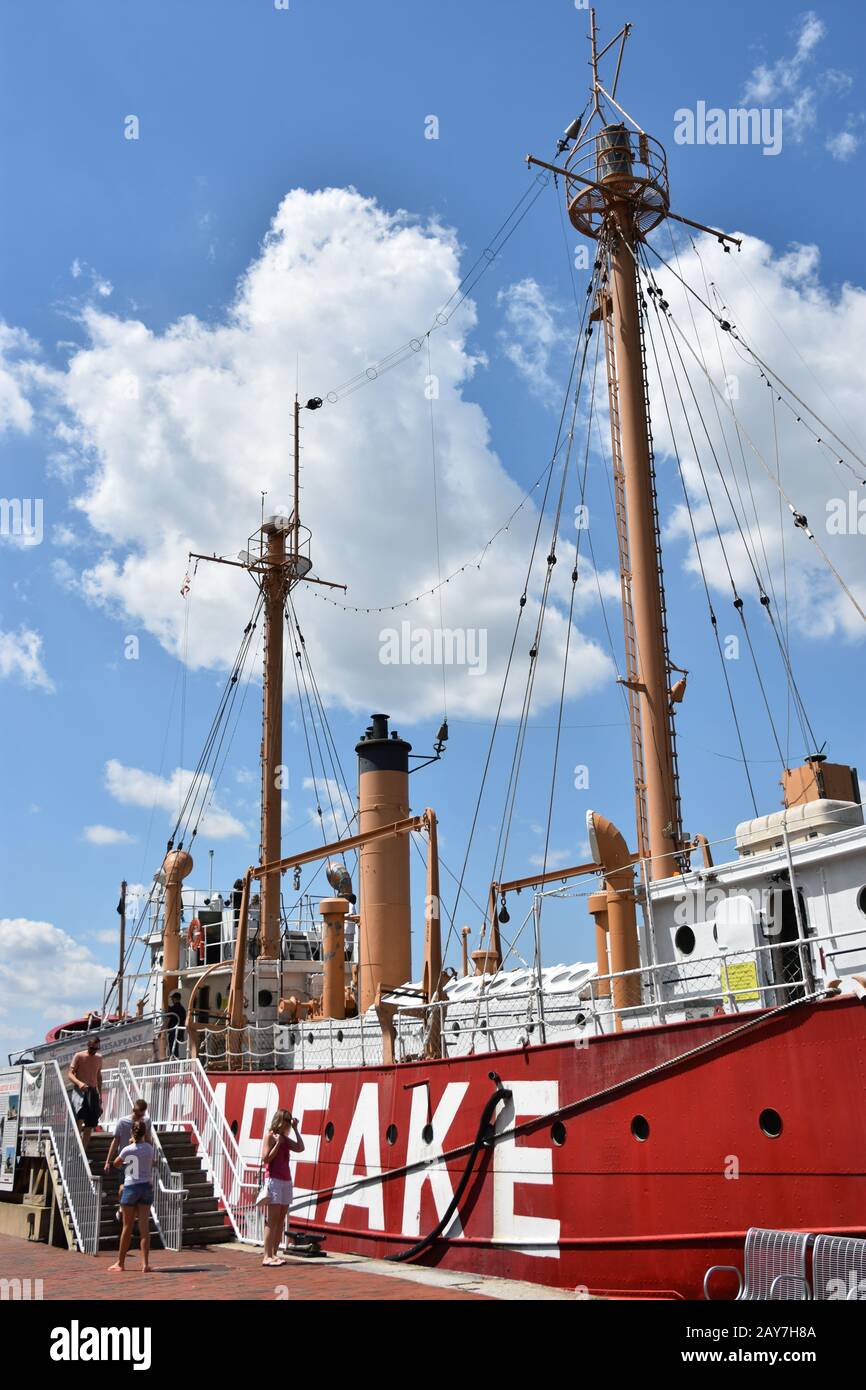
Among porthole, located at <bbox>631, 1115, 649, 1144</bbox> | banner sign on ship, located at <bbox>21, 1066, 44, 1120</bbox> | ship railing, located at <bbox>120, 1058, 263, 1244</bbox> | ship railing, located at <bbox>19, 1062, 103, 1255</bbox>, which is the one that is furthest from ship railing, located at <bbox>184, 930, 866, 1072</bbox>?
ship railing, located at <bbox>19, 1062, 103, 1255</bbox>

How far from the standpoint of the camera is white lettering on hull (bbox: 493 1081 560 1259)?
1186cm

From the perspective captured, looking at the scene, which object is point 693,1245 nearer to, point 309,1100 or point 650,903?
point 650,903

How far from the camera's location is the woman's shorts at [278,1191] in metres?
12.3

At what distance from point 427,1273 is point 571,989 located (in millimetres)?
4685

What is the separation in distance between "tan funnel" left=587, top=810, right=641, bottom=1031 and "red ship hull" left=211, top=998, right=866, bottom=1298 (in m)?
0.97

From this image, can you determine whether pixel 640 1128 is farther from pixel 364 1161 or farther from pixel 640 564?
pixel 640 564

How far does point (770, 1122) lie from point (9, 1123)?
15582 mm

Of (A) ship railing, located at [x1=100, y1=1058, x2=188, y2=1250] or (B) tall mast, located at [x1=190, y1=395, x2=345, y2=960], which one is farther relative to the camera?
(B) tall mast, located at [x1=190, y1=395, x2=345, y2=960]

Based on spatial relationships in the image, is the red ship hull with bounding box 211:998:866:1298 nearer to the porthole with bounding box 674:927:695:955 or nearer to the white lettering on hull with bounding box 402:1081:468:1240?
the white lettering on hull with bounding box 402:1081:468:1240

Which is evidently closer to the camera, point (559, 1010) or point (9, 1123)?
point (559, 1010)

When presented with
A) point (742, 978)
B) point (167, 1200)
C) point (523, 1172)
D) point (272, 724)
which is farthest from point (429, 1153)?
point (272, 724)

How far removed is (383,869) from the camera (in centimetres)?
2131

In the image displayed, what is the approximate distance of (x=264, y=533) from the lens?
30.7m
